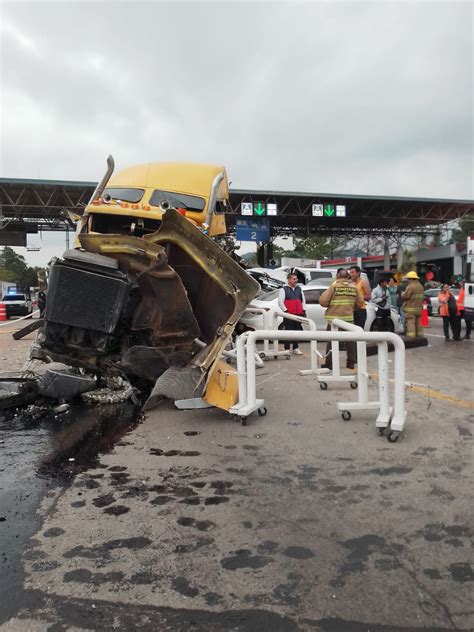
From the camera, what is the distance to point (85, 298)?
4.99 m

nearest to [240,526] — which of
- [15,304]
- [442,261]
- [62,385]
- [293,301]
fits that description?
[62,385]

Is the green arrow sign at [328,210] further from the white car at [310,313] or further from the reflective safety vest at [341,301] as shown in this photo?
the reflective safety vest at [341,301]

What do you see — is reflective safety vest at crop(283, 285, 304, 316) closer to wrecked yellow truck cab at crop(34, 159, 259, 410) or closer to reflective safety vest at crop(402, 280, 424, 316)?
reflective safety vest at crop(402, 280, 424, 316)

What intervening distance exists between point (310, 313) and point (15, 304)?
2142 cm

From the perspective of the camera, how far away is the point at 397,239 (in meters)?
44.0

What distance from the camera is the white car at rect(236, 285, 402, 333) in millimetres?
12070

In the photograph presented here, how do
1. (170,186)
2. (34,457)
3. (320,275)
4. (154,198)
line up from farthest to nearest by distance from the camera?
1. (320,275)
2. (170,186)
3. (154,198)
4. (34,457)

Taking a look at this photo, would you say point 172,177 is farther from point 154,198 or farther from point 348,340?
point 348,340

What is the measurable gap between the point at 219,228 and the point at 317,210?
2561 centimetres

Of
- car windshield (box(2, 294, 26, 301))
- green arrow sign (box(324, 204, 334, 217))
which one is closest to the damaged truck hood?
car windshield (box(2, 294, 26, 301))

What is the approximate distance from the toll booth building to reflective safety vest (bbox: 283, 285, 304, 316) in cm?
3619

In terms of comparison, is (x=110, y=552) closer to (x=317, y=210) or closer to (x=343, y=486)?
(x=343, y=486)

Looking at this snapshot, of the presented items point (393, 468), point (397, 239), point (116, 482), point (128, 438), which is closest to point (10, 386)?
point (128, 438)

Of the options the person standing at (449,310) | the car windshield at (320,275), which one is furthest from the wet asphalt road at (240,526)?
the car windshield at (320,275)
